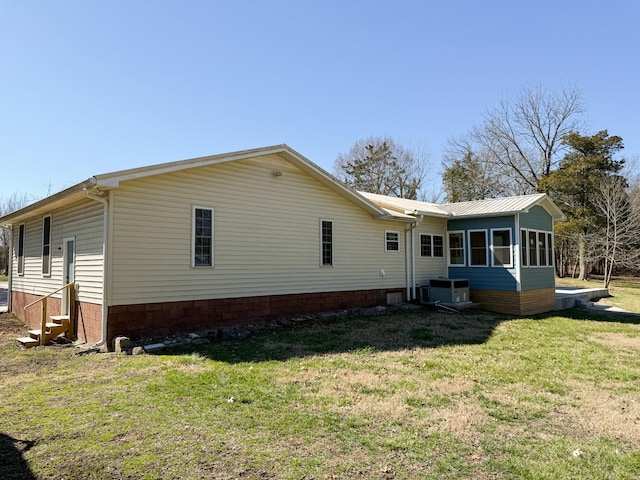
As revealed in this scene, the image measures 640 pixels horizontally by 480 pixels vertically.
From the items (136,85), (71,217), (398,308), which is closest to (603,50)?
(398,308)

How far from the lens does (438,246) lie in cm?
1495

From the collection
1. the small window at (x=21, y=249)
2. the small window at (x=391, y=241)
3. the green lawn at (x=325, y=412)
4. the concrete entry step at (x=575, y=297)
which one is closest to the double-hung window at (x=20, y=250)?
the small window at (x=21, y=249)

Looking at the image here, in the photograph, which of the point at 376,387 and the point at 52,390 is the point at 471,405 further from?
the point at 52,390

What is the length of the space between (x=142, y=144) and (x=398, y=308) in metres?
12.3

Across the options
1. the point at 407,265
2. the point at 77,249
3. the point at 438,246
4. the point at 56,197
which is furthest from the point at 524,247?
the point at 56,197

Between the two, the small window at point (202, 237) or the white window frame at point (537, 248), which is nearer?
the small window at point (202, 237)

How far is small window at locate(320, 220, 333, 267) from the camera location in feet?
37.6

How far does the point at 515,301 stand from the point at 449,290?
2.09 metres

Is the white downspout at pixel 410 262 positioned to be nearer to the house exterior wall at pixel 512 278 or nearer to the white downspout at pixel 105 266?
the house exterior wall at pixel 512 278

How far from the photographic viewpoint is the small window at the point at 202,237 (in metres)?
8.83

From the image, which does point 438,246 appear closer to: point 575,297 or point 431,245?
point 431,245

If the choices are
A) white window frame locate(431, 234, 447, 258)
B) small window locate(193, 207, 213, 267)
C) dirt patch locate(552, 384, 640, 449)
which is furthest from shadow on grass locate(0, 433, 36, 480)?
white window frame locate(431, 234, 447, 258)

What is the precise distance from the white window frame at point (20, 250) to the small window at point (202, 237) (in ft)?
25.3

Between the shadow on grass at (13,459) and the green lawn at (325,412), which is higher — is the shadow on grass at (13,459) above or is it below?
above
